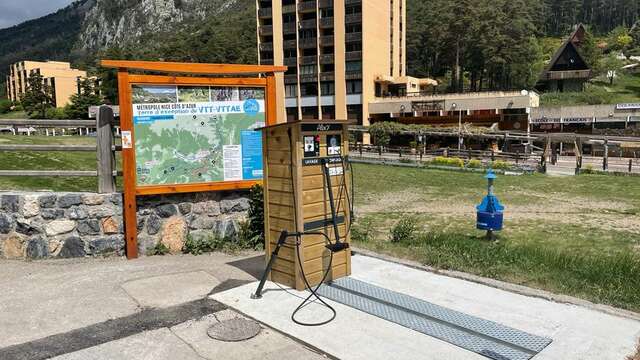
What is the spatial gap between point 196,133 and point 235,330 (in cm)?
351

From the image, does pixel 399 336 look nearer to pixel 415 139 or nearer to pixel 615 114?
pixel 415 139

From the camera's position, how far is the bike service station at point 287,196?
14.1ft

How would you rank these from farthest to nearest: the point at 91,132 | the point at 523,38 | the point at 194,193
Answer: the point at 523,38 < the point at 91,132 < the point at 194,193

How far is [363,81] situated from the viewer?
212 feet

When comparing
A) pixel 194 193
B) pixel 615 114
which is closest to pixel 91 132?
pixel 194 193

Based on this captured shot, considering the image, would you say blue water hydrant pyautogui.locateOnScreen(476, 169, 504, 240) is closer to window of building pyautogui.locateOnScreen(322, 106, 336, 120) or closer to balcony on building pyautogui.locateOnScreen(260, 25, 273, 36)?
window of building pyautogui.locateOnScreen(322, 106, 336, 120)

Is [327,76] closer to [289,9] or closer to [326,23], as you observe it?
[326,23]

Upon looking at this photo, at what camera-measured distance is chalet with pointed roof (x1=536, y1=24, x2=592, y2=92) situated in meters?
81.4

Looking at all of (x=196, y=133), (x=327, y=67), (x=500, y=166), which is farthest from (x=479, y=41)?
(x=196, y=133)

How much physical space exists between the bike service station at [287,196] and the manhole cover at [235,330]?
0.51 feet

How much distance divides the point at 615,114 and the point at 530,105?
350 inches

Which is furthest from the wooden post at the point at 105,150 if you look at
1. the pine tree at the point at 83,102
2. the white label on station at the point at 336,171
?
the pine tree at the point at 83,102

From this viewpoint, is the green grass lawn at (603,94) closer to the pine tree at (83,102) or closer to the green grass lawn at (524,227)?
the green grass lawn at (524,227)

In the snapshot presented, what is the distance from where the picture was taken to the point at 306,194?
208 inches
